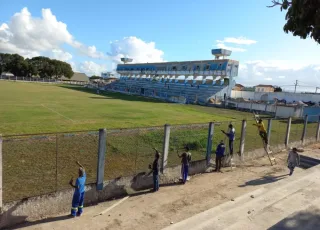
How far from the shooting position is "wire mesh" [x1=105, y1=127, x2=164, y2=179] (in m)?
10.4

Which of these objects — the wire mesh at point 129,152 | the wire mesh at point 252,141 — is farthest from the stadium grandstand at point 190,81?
the wire mesh at point 129,152

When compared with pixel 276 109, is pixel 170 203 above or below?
below

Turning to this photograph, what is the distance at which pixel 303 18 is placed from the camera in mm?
8148

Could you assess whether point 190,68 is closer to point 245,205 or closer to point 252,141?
point 252,141

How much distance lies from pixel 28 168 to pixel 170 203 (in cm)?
493

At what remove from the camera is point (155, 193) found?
9.18 metres

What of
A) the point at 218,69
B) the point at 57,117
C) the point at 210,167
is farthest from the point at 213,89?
the point at 210,167

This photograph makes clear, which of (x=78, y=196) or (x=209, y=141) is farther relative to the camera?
(x=209, y=141)

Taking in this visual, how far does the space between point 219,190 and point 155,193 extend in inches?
87.9

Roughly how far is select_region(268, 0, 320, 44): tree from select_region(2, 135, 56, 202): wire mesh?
7900mm

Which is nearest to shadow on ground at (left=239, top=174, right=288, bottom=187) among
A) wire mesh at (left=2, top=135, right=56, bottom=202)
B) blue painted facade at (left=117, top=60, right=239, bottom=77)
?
wire mesh at (left=2, top=135, right=56, bottom=202)

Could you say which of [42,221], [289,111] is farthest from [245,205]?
[289,111]

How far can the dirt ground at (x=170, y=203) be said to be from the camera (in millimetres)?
6941

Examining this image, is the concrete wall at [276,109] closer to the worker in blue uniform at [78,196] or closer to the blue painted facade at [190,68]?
the blue painted facade at [190,68]
